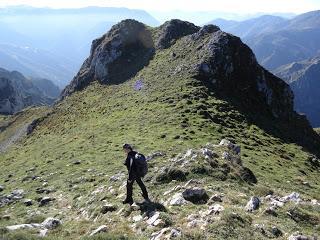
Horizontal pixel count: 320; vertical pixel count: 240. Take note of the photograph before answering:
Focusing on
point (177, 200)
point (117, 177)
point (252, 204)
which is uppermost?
point (252, 204)

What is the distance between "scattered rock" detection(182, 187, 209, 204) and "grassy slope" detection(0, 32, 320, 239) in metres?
0.93

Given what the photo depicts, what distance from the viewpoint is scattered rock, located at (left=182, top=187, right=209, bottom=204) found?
1970cm

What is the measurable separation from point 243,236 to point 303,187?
1716 cm

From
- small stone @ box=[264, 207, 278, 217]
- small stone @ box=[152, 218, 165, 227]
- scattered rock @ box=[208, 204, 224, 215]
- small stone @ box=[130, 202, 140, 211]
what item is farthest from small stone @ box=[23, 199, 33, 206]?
small stone @ box=[264, 207, 278, 217]

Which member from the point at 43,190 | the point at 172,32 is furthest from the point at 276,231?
the point at 172,32

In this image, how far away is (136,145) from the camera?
39250mm

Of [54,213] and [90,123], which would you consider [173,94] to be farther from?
[54,213]

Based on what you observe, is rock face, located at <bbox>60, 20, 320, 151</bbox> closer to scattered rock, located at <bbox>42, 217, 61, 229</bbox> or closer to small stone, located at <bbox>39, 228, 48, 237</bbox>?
scattered rock, located at <bbox>42, 217, 61, 229</bbox>

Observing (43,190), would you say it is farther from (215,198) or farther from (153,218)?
(215,198)

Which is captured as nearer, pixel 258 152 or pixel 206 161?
pixel 206 161

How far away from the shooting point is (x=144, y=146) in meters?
38.3

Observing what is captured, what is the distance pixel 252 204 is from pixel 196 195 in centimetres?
251

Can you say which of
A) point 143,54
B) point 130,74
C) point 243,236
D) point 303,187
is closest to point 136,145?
point 303,187

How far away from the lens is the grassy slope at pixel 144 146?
21.5m
